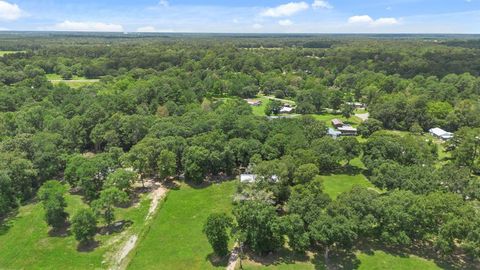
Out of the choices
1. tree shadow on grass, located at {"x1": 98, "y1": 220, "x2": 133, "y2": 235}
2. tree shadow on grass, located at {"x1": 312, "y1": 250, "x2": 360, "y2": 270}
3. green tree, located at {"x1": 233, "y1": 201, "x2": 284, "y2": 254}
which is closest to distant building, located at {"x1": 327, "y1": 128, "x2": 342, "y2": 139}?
tree shadow on grass, located at {"x1": 312, "y1": 250, "x2": 360, "y2": 270}

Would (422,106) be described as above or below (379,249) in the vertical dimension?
above

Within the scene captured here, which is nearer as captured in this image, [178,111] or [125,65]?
[178,111]

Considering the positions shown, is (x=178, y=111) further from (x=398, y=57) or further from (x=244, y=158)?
(x=398, y=57)

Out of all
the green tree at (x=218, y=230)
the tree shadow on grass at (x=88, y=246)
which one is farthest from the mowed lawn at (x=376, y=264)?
the tree shadow on grass at (x=88, y=246)

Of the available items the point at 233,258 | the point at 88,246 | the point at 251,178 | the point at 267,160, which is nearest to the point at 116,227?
the point at 88,246

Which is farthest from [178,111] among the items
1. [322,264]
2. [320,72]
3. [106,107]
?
[320,72]

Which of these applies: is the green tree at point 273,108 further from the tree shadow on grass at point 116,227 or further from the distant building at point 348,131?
the tree shadow on grass at point 116,227

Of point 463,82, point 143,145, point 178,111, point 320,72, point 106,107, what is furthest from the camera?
point 320,72
